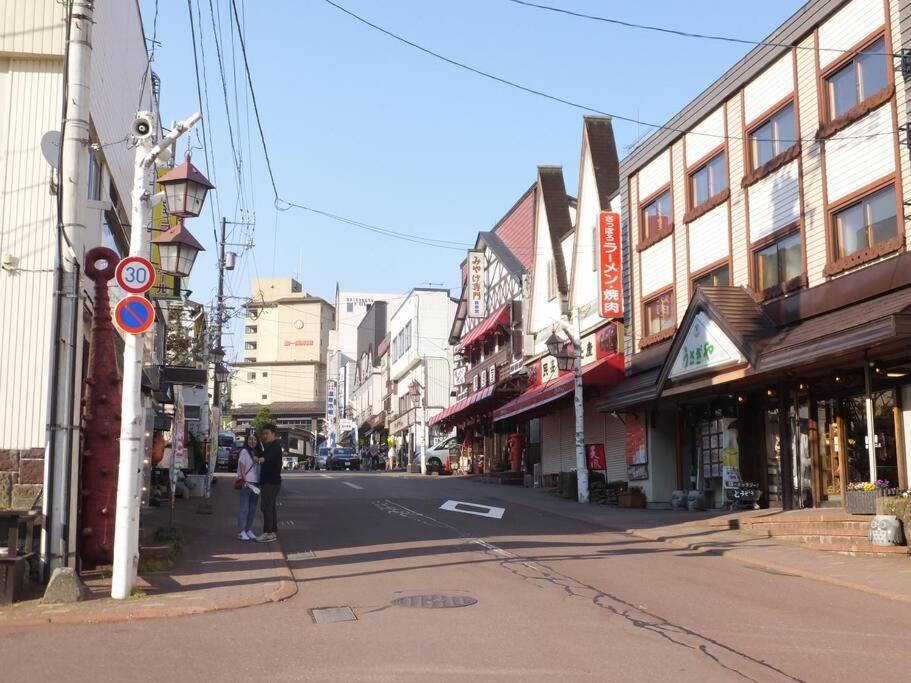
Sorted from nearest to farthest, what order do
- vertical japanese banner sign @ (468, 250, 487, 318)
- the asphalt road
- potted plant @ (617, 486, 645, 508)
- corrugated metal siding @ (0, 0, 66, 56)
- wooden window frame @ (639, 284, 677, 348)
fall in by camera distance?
the asphalt road, corrugated metal siding @ (0, 0, 66, 56), wooden window frame @ (639, 284, 677, 348), potted plant @ (617, 486, 645, 508), vertical japanese banner sign @ (468, 250, 487, 318)

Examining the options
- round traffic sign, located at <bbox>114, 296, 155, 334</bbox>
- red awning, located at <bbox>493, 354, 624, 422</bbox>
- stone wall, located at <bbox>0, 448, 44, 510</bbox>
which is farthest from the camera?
red awning, located at <bbox>493, 354, 624, 422</bbox>

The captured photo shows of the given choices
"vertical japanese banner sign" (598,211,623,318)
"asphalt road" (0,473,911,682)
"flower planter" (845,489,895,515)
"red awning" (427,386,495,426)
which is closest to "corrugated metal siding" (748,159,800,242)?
"flower planter" (845,489,895,515)

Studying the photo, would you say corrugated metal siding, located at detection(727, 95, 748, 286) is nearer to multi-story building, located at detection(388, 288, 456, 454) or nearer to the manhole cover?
the manhole cover

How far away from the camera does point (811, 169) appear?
1881 cm

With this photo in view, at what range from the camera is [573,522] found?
20.5 metres

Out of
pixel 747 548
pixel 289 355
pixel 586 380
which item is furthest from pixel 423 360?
pixel 289 355

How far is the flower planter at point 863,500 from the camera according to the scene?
15750mm

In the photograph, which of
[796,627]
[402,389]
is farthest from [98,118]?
[402,389]

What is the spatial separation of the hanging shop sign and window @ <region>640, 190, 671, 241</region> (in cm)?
502

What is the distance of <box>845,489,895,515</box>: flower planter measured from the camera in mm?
15750

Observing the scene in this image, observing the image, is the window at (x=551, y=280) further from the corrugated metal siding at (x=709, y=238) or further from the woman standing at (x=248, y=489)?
the woman standing at (x=248, y=489)

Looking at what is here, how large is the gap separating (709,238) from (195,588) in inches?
640

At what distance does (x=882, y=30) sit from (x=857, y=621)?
455 inches

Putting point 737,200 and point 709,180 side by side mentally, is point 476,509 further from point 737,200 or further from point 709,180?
point 709,180
